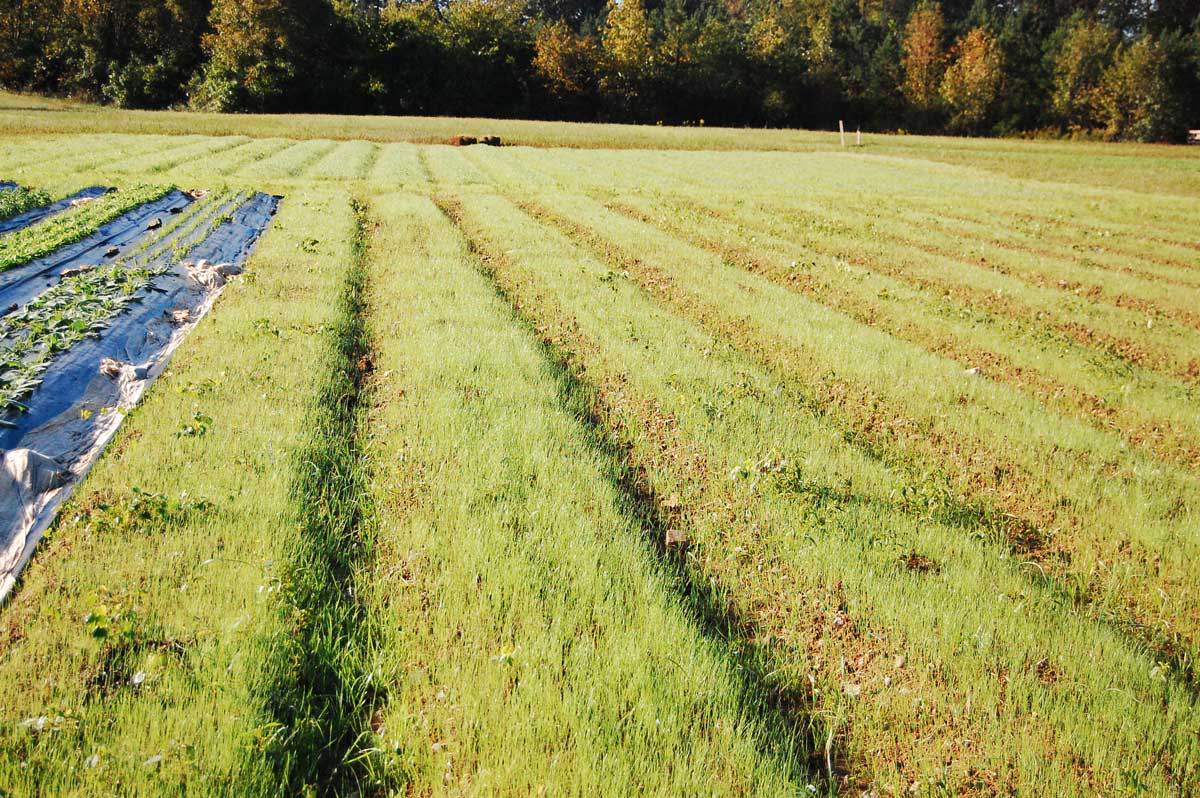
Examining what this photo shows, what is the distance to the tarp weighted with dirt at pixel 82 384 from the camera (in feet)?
14.1

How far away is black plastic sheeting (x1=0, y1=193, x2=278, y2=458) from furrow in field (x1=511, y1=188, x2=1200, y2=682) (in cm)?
616

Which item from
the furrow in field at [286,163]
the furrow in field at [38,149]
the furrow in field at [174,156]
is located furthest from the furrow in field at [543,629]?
the furrow in field at [174,156]

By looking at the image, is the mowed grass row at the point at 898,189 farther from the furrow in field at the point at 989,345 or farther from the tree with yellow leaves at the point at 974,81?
the tree with yellow leaves at the point at 974,81

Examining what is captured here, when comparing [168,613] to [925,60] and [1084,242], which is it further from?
[925,60]

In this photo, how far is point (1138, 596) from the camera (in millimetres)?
Answer: 4102

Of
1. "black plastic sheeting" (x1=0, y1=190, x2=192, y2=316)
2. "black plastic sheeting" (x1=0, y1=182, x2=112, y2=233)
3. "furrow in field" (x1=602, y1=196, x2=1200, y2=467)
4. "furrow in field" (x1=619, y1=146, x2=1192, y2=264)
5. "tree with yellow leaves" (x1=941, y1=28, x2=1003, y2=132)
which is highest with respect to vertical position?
"tree with yellow leaves" (x1=941, y1=28, x2=1003, y2=132)

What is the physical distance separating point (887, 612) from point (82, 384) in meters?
6.47

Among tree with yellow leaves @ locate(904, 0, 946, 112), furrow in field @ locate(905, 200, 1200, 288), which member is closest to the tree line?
tree with yellow leaves @ locate(904, 0, 946, 112)

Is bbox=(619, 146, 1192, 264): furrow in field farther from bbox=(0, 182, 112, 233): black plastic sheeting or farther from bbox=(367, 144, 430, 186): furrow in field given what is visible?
bbox=(0, 182, 112, 233): black plastic sheeting

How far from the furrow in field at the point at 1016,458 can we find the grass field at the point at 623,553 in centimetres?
3

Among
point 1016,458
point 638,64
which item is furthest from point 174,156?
point 638,64

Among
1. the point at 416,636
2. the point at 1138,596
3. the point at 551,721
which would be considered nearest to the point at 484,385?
the point at 416,636

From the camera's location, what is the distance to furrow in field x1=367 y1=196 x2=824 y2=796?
2.79m

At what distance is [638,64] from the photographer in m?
61.2
